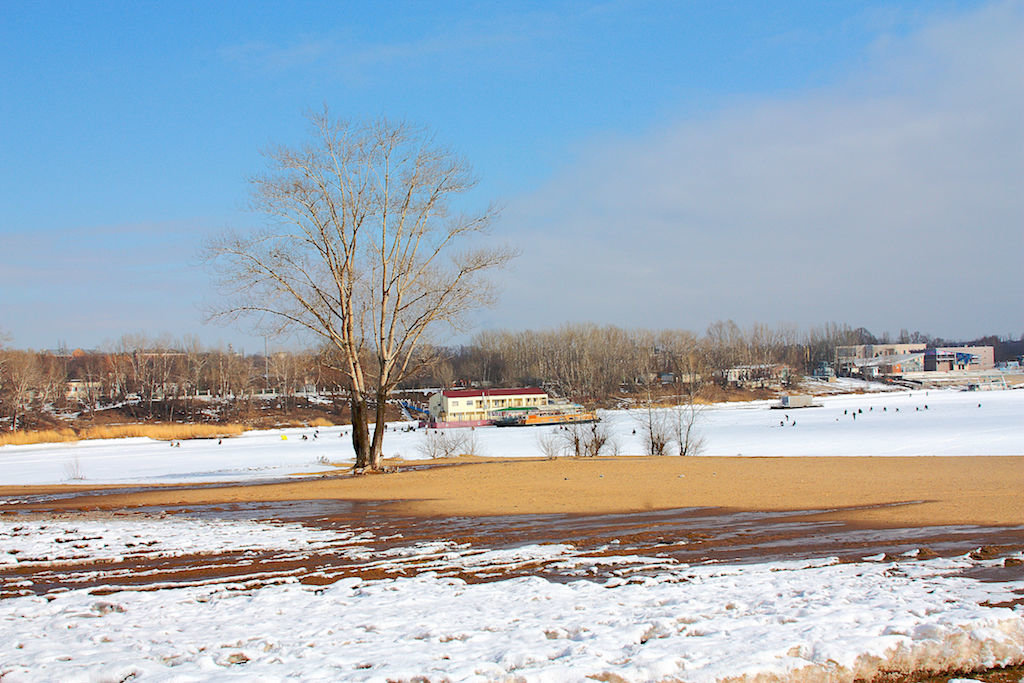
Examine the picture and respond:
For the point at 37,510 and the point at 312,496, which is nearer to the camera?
the point at 37,510

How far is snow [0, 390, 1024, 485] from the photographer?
31625 millimetres

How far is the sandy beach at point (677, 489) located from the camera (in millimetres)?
13664

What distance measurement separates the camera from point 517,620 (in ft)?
22.3

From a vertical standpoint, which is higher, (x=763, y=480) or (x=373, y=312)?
(x=373, y=312)

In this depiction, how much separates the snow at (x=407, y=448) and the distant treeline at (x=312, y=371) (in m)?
19.9

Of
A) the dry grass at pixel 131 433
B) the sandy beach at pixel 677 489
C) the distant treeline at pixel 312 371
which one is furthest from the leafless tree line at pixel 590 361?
the sandy beach at pixel 677 489

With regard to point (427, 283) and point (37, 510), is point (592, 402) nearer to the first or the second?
point (427, 283)

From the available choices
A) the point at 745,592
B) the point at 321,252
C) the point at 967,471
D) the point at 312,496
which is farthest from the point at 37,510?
the point at 967,471

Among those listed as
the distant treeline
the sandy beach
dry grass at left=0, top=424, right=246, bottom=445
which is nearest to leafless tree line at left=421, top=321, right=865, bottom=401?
the distant treeline

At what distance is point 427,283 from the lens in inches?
1019

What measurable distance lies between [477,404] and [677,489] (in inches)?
2731

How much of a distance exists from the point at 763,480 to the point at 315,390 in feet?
333

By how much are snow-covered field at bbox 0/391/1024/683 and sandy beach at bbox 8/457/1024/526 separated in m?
4.16

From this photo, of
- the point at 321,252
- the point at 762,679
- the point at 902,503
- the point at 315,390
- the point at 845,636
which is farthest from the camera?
the point at 315,390
